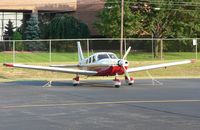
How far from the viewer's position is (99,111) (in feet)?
56.1

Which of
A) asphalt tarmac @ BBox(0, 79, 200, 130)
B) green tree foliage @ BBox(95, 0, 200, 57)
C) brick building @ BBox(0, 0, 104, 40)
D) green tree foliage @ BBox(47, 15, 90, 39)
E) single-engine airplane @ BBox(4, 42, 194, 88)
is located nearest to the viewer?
asphalt tarmac @ BBox(0, 79, 200, 130)

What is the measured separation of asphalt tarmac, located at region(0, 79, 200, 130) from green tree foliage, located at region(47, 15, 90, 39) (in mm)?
54247

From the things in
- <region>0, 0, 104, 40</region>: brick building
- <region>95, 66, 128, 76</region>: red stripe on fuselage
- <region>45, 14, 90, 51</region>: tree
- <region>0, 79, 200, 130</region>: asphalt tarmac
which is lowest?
<region>0, 79, 200, 130</region>: asphalt tarmac

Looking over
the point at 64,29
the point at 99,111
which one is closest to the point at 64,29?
the point at 64,29

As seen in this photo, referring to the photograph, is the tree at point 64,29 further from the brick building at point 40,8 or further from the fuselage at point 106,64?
the fuselage at point 106,64

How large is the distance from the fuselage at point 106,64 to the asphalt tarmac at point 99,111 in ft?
Result: 16.2

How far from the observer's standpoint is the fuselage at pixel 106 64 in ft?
96.4

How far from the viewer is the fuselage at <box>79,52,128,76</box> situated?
29.4m

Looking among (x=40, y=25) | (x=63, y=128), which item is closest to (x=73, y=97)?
(x=63, y=128)

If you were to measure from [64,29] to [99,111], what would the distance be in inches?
2444

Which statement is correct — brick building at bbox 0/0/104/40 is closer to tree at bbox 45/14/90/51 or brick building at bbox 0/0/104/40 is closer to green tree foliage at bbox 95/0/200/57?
tree at bbox 45/14/90/51

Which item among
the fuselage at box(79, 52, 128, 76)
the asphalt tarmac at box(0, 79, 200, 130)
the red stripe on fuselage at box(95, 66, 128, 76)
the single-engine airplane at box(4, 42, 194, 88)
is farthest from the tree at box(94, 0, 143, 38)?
the asphalt tarmac at box(0, 79, 200, 130)

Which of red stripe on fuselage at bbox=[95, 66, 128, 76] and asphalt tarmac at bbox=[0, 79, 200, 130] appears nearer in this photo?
asphalt tarmac at bbox=[0, 79, 200, 130]

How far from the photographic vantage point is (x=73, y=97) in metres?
22.6
